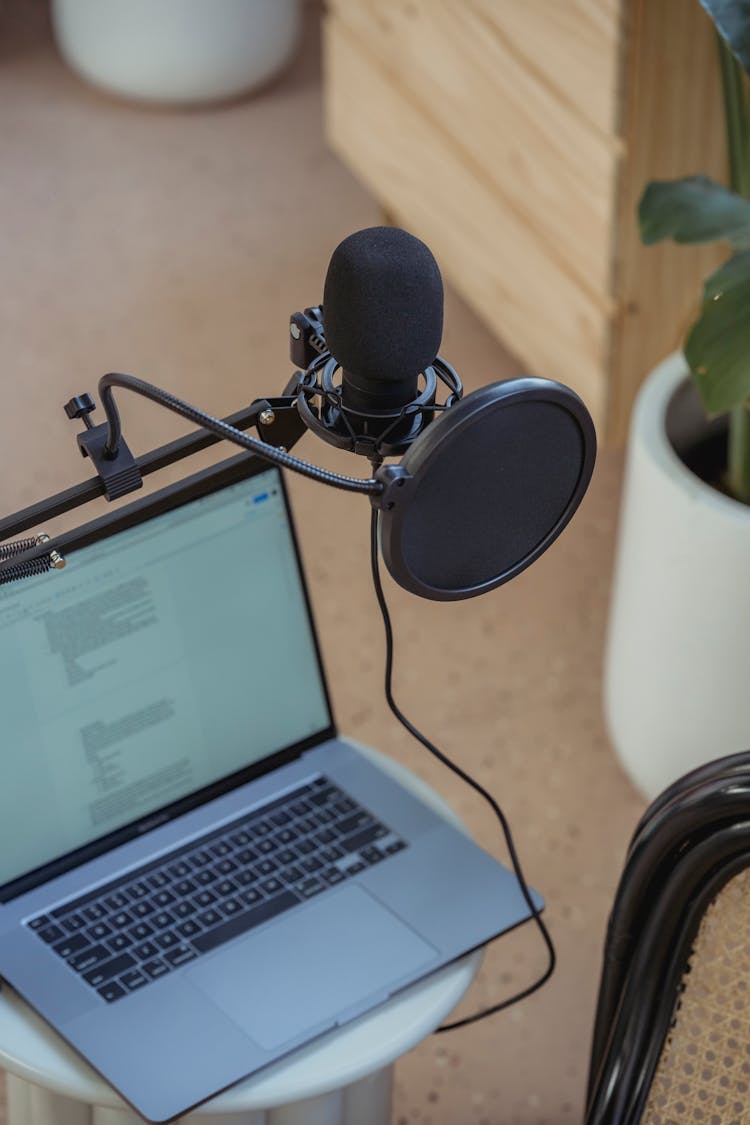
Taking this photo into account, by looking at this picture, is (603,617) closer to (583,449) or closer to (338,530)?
(338,530)

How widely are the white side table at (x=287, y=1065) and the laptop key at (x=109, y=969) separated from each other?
4 centimetres

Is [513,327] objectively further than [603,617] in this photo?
Yes

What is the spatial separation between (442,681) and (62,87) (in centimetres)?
177

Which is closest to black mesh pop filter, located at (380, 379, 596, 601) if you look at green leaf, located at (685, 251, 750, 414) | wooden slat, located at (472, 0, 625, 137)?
green leaf, located at (685, 251, 750, 414)

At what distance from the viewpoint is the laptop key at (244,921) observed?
1129 mm

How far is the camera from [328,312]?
2.35 feet

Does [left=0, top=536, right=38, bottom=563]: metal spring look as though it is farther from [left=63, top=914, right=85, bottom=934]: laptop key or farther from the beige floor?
[left=63, top=914, right=85, bottom=934]: laptop key

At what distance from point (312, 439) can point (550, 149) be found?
54.2 inches

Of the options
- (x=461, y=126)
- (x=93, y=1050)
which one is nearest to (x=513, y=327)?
(x=461, y=126)

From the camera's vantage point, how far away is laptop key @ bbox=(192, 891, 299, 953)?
113 centimetres

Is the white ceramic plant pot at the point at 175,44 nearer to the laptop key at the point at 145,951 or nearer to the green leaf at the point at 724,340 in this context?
the green leaf at the point at 724,340

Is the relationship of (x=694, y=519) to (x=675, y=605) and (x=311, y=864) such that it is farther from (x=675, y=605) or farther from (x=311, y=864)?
(x=311, y=864)

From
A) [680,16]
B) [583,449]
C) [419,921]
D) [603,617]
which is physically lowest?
[603,617]

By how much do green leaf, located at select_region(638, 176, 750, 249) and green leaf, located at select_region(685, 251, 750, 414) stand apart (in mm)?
73
